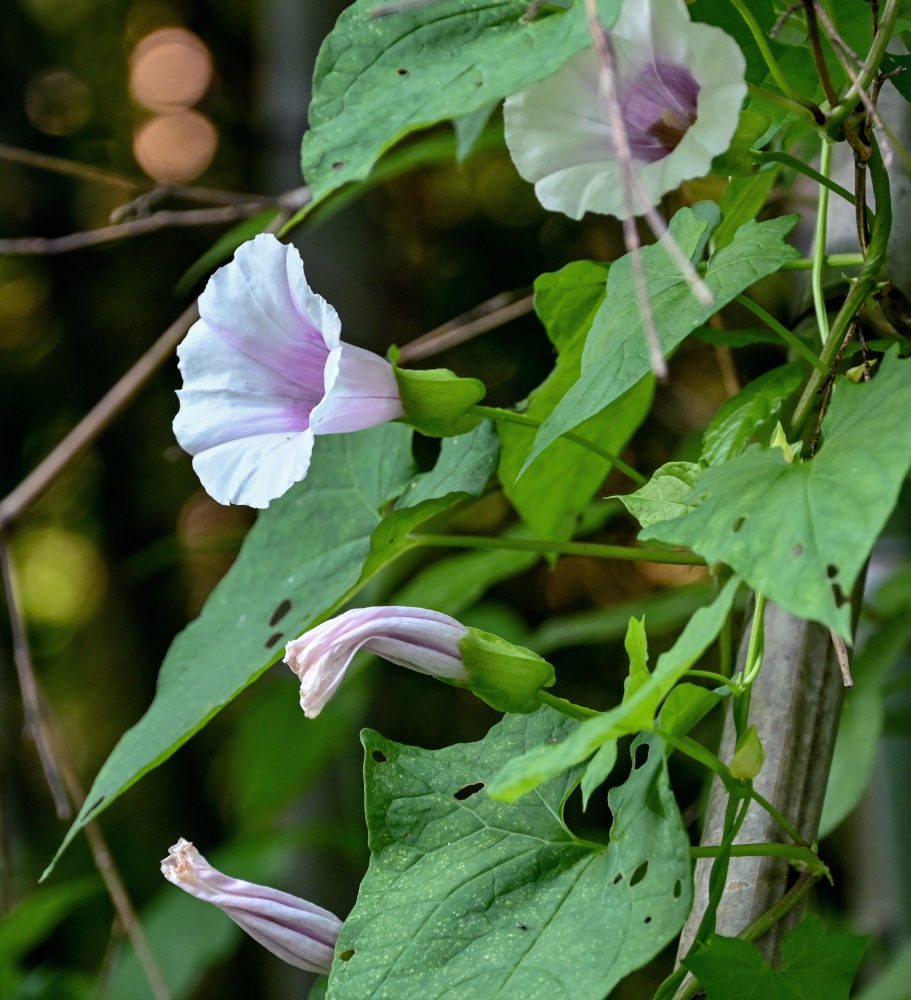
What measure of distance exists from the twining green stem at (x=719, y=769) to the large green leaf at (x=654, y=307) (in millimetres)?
91

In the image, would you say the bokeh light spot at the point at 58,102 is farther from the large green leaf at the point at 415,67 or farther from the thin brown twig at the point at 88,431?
the large green leaf at the point at 415,67

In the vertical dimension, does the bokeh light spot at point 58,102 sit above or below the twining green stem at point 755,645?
above

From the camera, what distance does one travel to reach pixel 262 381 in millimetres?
377

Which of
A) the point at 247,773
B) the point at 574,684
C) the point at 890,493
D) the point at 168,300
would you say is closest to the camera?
the point at 890,493

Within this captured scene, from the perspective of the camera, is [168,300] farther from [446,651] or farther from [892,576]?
[446,651]

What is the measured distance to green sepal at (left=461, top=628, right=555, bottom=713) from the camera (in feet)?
1.13

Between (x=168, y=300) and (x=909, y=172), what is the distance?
1.31 meters

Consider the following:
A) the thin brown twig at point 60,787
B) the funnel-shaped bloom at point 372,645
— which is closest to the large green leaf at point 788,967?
the funnel-shaped bloom at point 372,645

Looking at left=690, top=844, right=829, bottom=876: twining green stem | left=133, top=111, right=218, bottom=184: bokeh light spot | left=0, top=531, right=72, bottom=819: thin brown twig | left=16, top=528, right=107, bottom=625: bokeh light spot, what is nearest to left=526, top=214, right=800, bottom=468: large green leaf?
left=690, top=844, right=829, bottom=876: twining green stem

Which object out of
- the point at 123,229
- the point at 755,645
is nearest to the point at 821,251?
the point at 755,645

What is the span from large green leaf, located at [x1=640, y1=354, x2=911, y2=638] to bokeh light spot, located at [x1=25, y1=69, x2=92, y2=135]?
1.58 m

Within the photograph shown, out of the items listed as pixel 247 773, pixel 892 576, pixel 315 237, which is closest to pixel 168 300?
pixel 315 237

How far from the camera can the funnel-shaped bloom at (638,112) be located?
0.30m

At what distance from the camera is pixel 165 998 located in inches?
21.9
